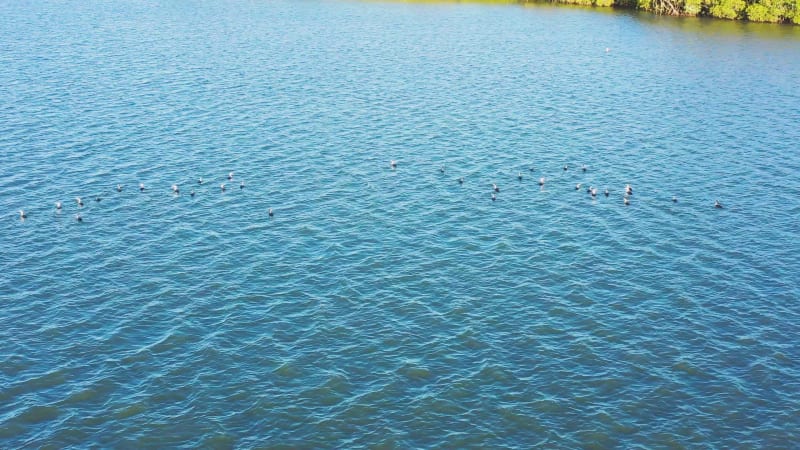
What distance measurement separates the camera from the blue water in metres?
46.8

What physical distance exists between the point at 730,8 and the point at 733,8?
59 cm

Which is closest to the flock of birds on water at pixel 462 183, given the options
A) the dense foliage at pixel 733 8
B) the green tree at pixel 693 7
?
the green tree at pixel 693 7

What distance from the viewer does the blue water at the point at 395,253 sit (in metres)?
46.8

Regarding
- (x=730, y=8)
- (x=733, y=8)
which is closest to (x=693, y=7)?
(x=730, y=8)

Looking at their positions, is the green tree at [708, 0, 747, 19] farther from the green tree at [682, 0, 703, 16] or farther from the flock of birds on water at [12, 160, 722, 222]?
the flock of birds on water at [12, 160, 722, 222]

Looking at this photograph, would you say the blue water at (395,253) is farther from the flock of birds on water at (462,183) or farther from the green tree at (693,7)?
the green tree at (693,7)

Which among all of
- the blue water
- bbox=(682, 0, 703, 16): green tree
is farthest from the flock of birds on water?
bbox=(682, 0, 703, 16): green tree

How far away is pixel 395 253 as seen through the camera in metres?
65.4

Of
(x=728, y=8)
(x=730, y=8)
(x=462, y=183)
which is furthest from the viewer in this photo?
(x=728, y=8)

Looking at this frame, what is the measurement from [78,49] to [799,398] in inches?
4661

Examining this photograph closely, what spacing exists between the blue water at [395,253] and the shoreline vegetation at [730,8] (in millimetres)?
34842

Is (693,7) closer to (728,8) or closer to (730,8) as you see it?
(728,8)

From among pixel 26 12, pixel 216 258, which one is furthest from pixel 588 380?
pixel 26 12

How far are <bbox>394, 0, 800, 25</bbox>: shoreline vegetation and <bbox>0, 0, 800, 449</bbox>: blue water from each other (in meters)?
34.8
